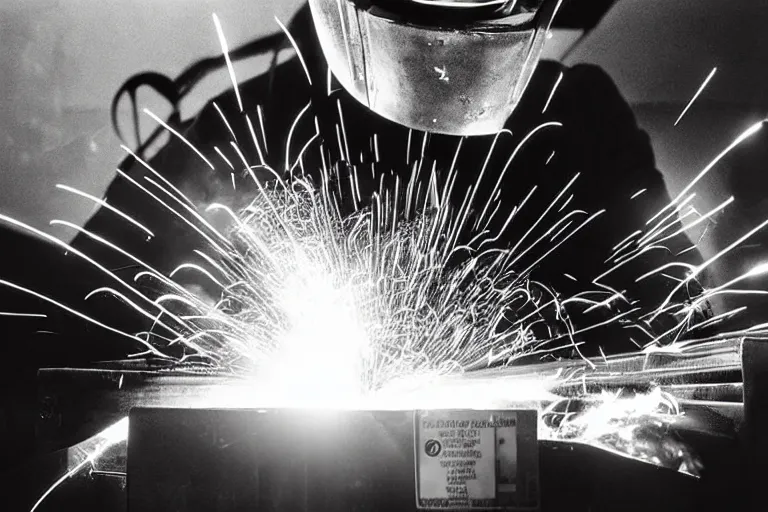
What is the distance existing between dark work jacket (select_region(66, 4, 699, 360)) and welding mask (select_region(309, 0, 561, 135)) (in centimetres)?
24

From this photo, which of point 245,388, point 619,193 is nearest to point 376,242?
point 245,388

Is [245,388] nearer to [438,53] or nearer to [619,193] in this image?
[438,53]

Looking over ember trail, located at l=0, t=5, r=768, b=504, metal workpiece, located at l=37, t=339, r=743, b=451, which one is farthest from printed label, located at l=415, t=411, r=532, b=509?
ember trail, located at l=0, t=5, r=768, b=504

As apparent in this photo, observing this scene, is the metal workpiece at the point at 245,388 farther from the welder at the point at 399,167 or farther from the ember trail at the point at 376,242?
the welder at the point at 399,167

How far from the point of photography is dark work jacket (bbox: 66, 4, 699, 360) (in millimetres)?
1645

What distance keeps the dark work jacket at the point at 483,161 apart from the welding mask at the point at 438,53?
24 cm

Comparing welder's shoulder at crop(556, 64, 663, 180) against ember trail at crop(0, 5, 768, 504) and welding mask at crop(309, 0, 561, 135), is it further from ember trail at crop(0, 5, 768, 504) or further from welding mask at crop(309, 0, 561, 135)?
welding mask at crop(309, 0, 561, 135)

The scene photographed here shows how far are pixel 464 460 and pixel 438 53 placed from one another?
847 millimetres

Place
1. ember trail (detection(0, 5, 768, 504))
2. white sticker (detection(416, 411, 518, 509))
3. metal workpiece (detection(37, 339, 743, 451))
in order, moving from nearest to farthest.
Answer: white sticker (detection(416, 411, 518, 509)) < metal workpiece (detection(37, 339, 743, 451)) < ember trail (detection(0, 5, 768, 504))

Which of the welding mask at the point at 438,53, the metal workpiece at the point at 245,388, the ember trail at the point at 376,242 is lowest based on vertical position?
the metal workpiece at the point at 245,388

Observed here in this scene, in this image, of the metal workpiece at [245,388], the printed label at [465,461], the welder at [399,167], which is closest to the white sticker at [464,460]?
the printed label at [465,461]

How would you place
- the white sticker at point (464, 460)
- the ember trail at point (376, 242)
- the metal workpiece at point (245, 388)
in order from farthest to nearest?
the ember trail at point (376, 242) < the metal workpiece at point (245, 388) < the white sticker at point (464, 460)

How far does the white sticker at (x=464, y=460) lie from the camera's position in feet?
2.84

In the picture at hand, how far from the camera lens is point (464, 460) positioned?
871 millimetres
